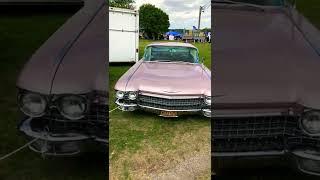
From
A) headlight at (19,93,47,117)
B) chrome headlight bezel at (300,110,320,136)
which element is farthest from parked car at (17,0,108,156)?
chrome headlight bezel at (300,110,320,136)

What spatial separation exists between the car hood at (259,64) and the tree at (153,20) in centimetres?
33

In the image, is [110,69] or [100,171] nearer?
[110,69]

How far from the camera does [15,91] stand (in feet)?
8.43

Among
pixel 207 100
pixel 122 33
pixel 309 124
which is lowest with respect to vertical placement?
pixel 309 124

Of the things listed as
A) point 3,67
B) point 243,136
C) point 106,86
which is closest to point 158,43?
point 106,86

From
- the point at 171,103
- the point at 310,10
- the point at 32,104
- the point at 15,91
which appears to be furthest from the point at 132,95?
the point at 310,10

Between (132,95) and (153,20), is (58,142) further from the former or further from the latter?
(153,20)

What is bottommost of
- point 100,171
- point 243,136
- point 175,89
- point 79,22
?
point 100,171

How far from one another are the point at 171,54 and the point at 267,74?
0.64 m

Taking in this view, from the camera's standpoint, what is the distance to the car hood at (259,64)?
7.78ft

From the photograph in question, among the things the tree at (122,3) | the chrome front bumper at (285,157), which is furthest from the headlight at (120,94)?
the chrome front bumper at (285,157)

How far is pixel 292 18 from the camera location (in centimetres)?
244

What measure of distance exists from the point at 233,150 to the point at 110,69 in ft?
2.90

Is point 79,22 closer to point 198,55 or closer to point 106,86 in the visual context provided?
point 106,86
